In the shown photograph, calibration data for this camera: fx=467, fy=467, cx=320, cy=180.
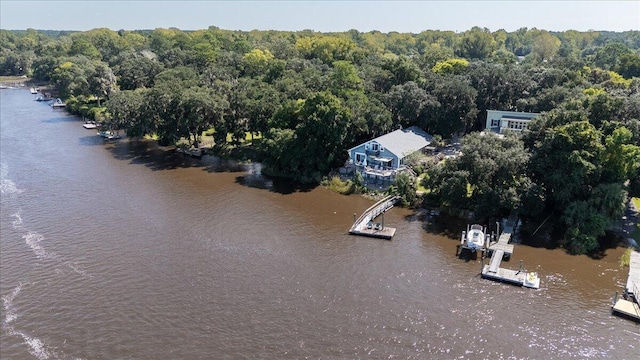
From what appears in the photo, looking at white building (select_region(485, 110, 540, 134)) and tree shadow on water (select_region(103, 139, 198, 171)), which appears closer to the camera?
white building (select_region(485, 110, 540, 134))

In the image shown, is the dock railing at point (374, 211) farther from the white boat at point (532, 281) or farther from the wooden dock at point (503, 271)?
the white boat at point (532, 281)

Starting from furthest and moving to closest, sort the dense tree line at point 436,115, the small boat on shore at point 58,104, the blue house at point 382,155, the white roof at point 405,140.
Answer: the small boat on shore at point 58,104
the white roof at point 405,140
the blue house at point 382,155
the dense tree line at point 436,115

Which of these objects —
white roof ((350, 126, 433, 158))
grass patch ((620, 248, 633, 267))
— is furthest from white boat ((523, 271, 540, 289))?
white roof ((350, 126, 433, 158))

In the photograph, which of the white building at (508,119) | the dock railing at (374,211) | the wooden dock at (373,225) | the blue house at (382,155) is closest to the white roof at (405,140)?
the blue house at (382,155)

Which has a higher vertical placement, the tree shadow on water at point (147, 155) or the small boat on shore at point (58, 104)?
the small boat on shore at point (58, 104)

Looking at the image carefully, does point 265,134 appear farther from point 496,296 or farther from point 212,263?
point 496,296

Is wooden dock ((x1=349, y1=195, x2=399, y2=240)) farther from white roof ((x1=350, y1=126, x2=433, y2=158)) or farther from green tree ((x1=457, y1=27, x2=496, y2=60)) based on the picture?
green tree ((x1=457, y1=27, x2=496, y2=60))
